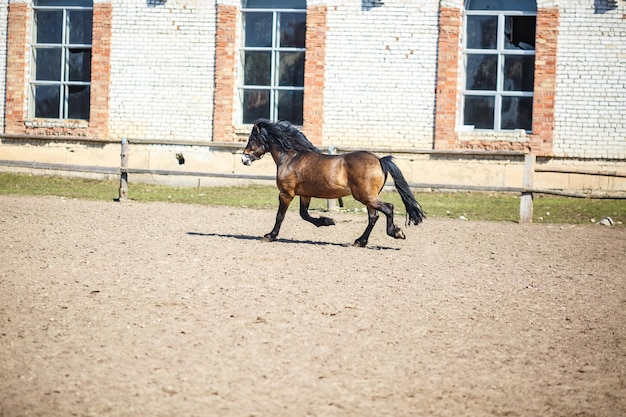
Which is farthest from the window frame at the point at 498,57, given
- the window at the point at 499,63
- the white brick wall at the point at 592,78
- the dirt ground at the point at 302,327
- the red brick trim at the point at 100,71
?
the dirt ground at the point at 302,327

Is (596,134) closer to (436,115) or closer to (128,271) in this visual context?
(436,115)

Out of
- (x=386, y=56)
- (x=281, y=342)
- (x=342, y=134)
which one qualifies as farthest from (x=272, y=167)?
(x=281, y=342)

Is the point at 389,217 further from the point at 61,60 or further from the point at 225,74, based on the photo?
the point at 61,60

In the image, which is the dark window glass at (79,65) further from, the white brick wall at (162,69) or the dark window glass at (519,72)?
the dark window glass at (519,72)

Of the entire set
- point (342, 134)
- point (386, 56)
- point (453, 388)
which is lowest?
point (453, 388)

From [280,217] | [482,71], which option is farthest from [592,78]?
[280,217]

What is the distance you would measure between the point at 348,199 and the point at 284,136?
19.2 ft

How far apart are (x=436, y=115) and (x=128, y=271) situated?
35.5ft

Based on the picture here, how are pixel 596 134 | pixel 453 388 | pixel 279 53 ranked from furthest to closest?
pixel 279 53 < pixel 596 134 < pixel 453 388

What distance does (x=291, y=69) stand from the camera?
18719mm

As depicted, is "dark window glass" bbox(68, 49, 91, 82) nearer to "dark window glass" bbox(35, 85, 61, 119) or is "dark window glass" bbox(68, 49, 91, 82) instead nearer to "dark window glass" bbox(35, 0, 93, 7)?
"dark window glass" bbox(35, 85, 61, 119)

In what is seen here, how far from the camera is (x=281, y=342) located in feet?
18.4

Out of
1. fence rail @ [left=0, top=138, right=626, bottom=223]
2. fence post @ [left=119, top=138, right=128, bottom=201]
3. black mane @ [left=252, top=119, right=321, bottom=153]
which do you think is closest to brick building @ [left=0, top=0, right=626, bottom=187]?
fence rail @ [left=0, top=138, right=626, bottom=223]

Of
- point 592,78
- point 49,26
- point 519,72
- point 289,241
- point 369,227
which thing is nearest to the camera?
point 369,227
